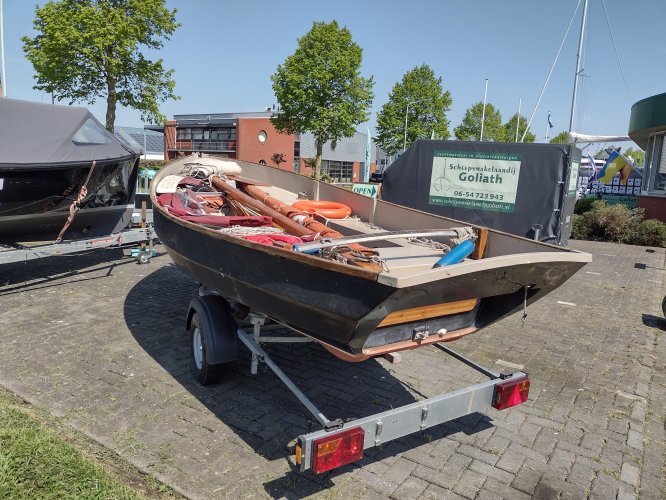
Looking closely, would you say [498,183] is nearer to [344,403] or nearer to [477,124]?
[344,403]

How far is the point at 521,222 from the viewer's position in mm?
10961

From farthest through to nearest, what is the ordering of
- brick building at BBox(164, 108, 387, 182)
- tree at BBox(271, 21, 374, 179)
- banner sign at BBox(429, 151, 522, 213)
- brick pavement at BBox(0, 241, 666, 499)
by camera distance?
brick building at BBox(164, 108, 387, 182)
tree at BBox(271, 21, 374, 179)
banner sign at BBox(429, 151, 522, 213)
brick pavement at BBox(0, 241, 666, 499)

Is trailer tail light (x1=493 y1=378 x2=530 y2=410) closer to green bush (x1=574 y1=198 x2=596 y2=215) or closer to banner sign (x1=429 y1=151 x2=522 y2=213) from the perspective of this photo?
banner sign (x1=429 y1=151 x2=522 y2=213)

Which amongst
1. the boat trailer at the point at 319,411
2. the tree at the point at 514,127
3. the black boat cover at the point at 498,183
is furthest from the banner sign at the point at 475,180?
the tree at the point at 514,127

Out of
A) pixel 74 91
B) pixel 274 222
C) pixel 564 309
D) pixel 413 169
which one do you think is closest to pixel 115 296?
pixel 274 222

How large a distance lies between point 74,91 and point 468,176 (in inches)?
675

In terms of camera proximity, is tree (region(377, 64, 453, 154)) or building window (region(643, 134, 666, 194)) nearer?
building window (region(643, 134, 666, 194))

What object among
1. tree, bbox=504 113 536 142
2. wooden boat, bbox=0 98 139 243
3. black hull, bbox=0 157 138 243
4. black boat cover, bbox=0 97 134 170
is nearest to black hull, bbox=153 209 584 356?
black boat cover, bbox=0 97 134 170

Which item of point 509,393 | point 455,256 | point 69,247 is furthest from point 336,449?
point 69,247

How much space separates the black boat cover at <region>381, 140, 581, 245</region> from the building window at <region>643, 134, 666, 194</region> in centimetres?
749

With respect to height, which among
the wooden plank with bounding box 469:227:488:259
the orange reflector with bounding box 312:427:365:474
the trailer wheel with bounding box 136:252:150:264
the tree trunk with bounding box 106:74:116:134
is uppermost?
the tree trunk with bounding box 106:74:116:134

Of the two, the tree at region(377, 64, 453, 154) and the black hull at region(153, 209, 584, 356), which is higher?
the tree at region(377, 64, 453, 154)

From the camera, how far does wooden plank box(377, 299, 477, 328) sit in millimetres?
3281

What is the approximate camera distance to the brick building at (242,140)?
51.7 m
